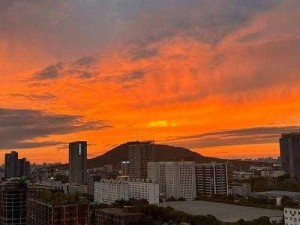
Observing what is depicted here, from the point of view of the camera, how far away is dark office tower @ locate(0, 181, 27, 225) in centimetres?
2456

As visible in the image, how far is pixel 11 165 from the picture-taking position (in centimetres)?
6500

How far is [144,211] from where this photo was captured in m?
28.1

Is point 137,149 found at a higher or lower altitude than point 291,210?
higher

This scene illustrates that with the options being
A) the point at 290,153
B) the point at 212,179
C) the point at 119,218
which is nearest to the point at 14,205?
the point at 119,218

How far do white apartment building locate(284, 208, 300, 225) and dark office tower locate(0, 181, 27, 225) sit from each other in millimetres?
15775

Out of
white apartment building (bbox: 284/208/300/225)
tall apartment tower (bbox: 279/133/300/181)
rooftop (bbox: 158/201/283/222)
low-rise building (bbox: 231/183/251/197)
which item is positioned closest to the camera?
white apartment building (bbox: 284/208/300/225)

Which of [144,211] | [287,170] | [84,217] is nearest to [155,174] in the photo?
[144,211]

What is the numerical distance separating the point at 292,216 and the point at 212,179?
988 inches

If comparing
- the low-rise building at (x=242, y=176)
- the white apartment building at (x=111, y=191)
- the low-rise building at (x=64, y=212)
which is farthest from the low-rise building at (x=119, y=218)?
the low-rise building at (x=242, y=176)

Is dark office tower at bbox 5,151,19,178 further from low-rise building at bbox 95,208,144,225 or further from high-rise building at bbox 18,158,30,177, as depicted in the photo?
low-rise building at bbox 95,208,144,225

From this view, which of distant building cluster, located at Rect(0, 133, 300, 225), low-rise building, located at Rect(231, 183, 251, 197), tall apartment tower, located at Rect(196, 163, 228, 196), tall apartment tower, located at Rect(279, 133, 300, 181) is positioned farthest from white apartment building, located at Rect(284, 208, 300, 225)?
tall apartment tower, located at Rect(279, 133, 300, 181)

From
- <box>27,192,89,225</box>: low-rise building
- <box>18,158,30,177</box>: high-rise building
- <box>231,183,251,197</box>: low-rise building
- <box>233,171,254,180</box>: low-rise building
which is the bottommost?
<box>231,183,251,197</box>: low-rise building

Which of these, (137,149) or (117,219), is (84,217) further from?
(137,149)

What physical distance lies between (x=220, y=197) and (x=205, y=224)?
16.5 m
